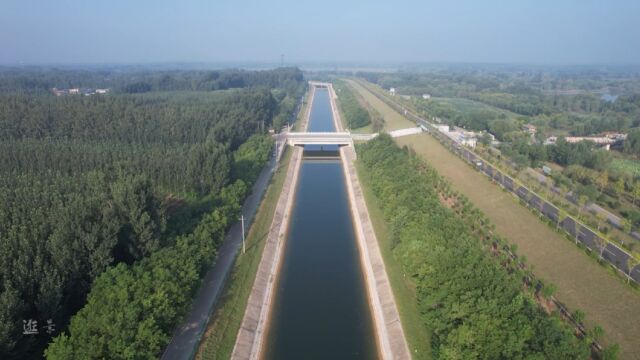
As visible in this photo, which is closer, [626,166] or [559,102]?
[626,166]

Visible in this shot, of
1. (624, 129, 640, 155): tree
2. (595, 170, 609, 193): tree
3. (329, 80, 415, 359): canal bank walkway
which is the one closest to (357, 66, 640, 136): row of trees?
(624, 129, 640, 155): tree

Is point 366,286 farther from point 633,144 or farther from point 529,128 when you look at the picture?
point 529,128

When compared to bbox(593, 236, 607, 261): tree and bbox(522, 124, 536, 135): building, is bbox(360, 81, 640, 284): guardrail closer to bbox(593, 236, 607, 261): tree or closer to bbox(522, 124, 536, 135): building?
bbox(593, 236, 607, 261): tree

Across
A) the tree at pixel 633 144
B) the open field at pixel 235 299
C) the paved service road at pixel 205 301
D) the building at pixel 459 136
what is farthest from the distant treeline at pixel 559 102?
the paved service road at pixel 205 301

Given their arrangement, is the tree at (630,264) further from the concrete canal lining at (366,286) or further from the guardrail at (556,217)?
the concrete canal lining at (366,286)

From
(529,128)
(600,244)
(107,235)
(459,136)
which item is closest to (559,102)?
(529,128)

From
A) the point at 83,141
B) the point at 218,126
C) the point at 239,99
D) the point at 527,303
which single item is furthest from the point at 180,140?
the point at 527,303

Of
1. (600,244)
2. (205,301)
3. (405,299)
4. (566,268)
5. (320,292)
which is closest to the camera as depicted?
(205,301)
